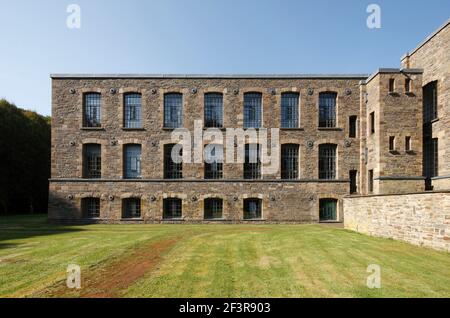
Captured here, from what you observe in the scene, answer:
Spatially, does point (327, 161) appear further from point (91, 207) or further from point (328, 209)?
point (91, 207)

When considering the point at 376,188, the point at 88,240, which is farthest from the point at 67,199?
the point at 376,188

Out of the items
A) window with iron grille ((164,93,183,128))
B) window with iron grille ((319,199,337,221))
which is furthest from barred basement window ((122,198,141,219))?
window with iron grille ((319,199,337,221))

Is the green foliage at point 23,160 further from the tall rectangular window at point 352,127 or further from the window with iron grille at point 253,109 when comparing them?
the tall rectangular window at point 352,127

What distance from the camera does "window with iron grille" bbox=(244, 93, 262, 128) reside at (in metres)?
22.0

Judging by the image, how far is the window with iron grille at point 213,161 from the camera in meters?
21.9

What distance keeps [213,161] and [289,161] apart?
19.3ft

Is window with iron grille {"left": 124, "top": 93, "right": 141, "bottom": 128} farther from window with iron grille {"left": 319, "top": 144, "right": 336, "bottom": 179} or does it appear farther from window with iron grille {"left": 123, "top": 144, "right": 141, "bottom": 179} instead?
window with iron grille {"left": 319, "top": 144, "right": 336, "bottom": 179}

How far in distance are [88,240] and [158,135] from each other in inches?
400

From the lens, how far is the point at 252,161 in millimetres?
21984

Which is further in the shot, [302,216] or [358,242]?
[302,216]

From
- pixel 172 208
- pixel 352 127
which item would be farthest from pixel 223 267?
pixel 352 127

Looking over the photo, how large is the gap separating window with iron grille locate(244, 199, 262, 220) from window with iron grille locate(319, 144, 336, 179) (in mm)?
5265
